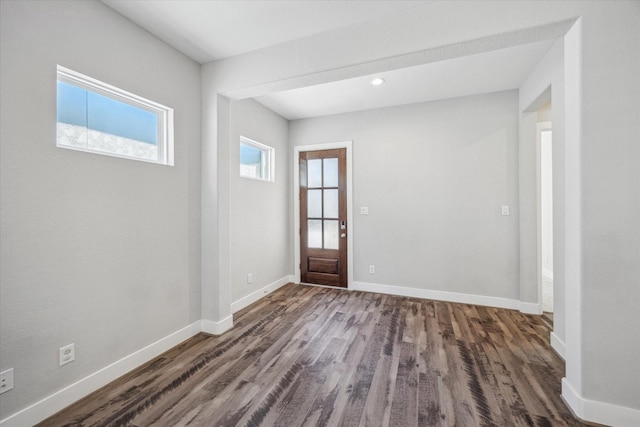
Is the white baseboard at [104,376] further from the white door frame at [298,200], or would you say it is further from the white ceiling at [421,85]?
the white ceiling at [421,85]

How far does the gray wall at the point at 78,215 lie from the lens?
1.52 metres

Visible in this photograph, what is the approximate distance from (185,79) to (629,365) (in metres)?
3.89

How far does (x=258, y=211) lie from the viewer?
3826 mm

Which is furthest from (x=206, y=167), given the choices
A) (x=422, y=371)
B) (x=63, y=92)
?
(x=422, y=371)

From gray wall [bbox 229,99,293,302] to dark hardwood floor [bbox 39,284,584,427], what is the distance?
80 cm

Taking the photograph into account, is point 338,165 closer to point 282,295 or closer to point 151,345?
point 282,295

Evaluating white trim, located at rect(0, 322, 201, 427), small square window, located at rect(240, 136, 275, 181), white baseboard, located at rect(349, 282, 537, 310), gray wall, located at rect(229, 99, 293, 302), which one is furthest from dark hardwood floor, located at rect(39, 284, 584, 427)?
small square window, located at rect(240, 136, 275, 181)

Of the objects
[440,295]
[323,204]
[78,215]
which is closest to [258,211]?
[323,204]

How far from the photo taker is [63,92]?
5.88ft

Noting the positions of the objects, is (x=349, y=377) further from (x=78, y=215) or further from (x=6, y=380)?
(x=78, y=215)

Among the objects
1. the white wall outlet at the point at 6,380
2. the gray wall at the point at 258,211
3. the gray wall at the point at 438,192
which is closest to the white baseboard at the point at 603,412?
the gray wall at the point at 438,192

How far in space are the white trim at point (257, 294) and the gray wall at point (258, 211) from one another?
0.16 ft

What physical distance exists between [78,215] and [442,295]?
394 cm

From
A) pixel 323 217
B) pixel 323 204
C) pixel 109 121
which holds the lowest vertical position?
pixel 323 217
